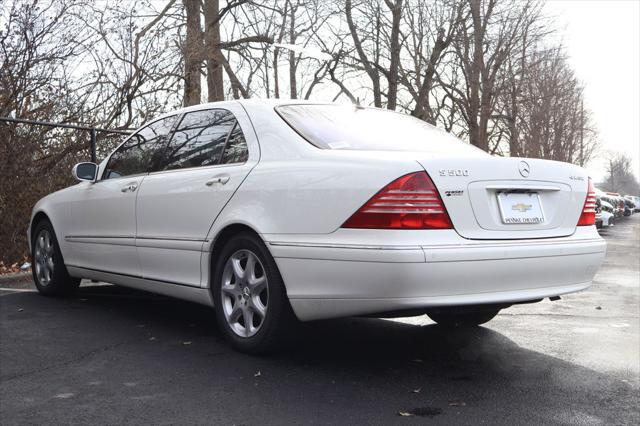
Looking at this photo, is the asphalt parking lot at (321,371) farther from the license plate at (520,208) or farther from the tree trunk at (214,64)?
the tree trunk at (214,64)

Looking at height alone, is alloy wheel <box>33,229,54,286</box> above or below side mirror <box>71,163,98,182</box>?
below

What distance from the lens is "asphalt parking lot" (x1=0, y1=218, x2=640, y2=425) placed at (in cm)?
325

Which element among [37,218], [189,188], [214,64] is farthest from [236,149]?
[214,64]

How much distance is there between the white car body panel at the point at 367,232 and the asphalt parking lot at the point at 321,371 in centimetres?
43

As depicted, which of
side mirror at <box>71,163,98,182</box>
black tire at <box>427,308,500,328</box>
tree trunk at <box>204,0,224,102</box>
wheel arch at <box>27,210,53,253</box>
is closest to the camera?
black tire at <box>427,308,500,328</box>

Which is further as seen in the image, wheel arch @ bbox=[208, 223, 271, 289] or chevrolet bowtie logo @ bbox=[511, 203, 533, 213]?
wheel arch @ bbox=[208, 223, 271, 289]

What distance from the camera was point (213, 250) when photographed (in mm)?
4492

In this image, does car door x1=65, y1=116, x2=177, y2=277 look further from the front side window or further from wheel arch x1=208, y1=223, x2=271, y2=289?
wheel arch x1=208, y1=223, x2=271, y2=289

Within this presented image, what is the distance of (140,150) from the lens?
220 inches

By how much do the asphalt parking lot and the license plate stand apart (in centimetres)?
86

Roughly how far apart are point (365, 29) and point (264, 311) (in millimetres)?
18993

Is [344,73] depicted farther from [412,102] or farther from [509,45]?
[509,45]

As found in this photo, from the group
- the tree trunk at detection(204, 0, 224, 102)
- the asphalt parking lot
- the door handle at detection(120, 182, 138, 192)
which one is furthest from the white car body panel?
the tree trunk at detection(204, 0, 224, 102)

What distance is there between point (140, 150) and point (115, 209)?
0.51 m
